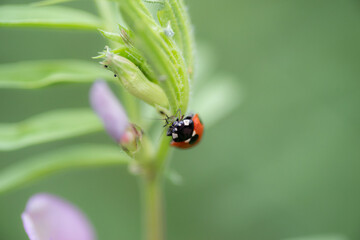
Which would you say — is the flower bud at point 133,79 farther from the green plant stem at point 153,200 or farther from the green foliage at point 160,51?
the green plant stem at point 153,200

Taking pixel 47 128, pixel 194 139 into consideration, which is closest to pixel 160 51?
pixel 194 139

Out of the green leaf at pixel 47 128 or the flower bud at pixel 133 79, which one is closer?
the flower bud at pixel 133 79

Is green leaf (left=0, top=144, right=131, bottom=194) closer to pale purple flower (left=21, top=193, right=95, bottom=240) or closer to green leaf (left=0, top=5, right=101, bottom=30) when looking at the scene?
pale purple flower (left=21, top=193, right=95, bottom=240)

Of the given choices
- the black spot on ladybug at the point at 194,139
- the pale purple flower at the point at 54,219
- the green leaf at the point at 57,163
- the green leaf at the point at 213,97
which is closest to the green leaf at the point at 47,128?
the green leaf at the point at 57,163

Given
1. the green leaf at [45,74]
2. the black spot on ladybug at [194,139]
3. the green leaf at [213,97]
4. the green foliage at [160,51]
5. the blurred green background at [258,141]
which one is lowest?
the green foliage at [160,51]

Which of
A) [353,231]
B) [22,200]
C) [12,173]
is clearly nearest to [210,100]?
[12,173]

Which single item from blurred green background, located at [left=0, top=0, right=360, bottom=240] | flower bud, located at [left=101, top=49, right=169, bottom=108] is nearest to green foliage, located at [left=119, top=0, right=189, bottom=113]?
flower bud, located at [left=101, top=49, right=169, bottom=108]
